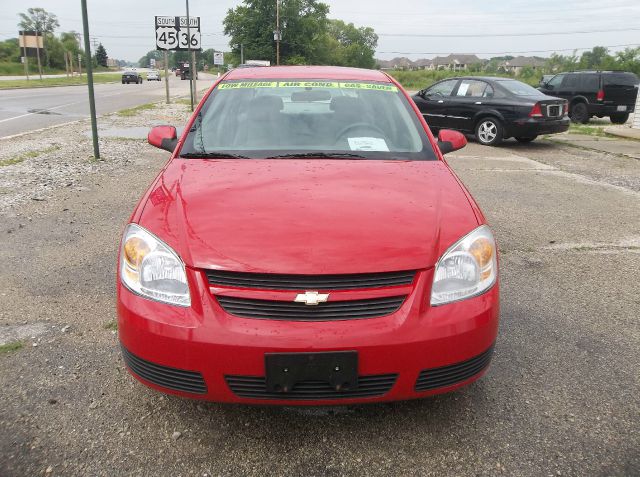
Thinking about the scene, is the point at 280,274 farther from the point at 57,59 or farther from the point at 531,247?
the point at 57,59

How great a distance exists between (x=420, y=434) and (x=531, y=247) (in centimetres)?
322

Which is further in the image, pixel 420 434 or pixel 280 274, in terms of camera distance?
pixel 420 434

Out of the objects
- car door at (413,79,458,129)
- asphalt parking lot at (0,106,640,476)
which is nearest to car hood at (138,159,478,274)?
asphalt parking lot at (0,106,640,476)

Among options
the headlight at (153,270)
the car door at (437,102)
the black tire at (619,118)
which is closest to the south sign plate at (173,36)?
the car door at (437,102)

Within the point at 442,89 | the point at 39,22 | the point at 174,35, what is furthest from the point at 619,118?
the point at 39,22

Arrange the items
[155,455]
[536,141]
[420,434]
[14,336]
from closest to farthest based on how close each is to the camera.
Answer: [155,455] → [420,434] → [14,336] → [536,141]

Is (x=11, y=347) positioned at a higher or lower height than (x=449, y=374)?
lower

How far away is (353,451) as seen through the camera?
227 cm

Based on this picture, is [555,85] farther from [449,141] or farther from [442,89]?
[449,141]

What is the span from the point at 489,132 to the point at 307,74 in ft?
30.1

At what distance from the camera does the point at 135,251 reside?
91.0 inches

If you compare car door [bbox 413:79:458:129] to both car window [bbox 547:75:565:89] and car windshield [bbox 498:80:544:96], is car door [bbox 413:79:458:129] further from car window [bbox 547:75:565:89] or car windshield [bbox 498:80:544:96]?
car window [bbox 547:75:565:89]

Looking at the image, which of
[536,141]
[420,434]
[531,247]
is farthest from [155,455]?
[536,141]

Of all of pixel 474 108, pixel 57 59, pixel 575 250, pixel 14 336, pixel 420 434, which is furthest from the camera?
pixel 57 59
